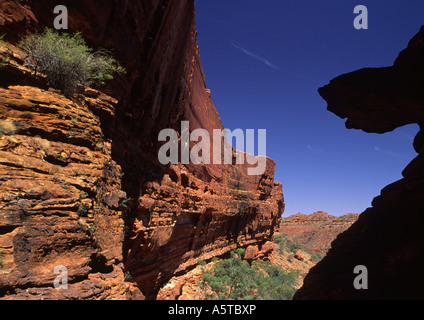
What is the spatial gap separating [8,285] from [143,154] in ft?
19.2

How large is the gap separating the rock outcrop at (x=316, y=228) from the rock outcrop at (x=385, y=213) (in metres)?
47.6

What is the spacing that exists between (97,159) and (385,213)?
1041 cm

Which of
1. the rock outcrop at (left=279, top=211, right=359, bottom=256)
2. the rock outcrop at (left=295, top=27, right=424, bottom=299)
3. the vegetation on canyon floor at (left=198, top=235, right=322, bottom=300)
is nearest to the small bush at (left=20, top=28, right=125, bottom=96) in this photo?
the rock outcrop at (left=295, top=27, right=424, bottom=299)

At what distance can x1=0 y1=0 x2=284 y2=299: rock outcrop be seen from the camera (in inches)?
112

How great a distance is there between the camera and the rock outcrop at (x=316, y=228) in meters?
54.4

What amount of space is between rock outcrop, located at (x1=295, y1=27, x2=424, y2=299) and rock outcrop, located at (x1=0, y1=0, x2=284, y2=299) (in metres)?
7.13

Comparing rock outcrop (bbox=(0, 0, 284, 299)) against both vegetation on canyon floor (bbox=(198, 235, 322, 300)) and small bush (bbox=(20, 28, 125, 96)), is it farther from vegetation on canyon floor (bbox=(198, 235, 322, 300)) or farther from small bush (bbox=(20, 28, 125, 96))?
vegetation on canyon floor (bbox=(198, 235, 322, 300))

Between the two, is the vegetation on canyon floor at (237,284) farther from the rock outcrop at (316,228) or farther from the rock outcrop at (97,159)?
the rock outcrop at (316,228)

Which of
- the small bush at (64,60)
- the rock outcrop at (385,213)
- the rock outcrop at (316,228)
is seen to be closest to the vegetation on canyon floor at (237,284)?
the rock outcrop at (385,213)

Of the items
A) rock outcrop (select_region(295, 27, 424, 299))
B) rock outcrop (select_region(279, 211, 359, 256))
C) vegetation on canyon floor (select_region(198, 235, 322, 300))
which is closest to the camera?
rock outcrop (select_region(295, 27, 424, 299))

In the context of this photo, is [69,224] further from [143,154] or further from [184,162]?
[184,162]

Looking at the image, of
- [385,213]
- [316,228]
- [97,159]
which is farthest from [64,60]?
[316,228]

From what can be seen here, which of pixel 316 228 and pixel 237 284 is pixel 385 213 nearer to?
pixel 237 284
